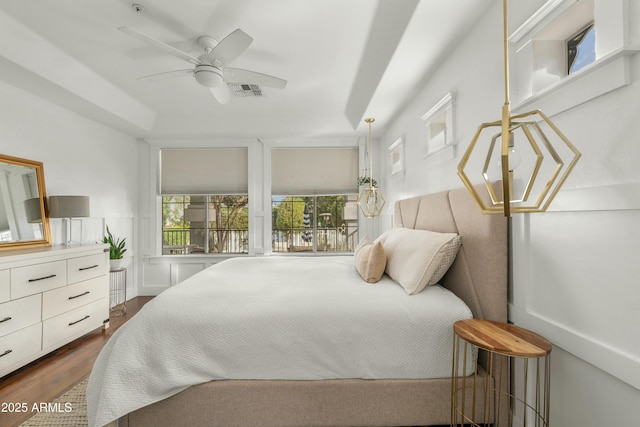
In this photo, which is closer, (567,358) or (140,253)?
(567,358)

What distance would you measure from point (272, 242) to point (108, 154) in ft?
8.27

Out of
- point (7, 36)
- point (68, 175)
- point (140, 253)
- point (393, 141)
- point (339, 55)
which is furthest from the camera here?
point (140, 253)

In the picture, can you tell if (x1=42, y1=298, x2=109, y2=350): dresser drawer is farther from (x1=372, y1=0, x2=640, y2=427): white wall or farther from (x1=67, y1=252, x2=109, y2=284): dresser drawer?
(x1=372, y1=0, x2=640, y2=427): white wall

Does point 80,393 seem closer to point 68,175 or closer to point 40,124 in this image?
point 68,175

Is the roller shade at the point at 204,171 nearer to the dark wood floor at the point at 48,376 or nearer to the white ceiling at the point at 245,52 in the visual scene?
the white ceiling at the point at 245,52

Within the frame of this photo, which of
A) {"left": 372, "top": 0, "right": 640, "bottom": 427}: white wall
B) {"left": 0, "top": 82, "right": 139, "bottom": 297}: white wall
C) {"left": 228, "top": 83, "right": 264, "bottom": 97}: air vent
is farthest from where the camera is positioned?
{"left": 228, "top": 83, "right": 264, "bottom": 97}: air vent

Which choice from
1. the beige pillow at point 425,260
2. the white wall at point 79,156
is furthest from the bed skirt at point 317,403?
the white wall at point 79,156

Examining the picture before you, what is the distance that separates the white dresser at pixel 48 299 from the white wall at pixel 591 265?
334 centimetres

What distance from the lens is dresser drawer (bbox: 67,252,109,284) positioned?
2.68 m

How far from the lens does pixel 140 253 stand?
442cm

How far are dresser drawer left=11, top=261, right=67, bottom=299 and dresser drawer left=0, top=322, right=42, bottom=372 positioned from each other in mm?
282

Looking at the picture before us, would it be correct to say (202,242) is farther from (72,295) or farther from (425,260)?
(425,260)

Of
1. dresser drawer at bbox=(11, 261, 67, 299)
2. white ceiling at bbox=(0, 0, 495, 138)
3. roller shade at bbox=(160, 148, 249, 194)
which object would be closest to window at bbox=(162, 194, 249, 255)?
roller shade at bbox=(160, 148, 249, 194)

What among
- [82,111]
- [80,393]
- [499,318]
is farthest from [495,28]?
[82,111]
